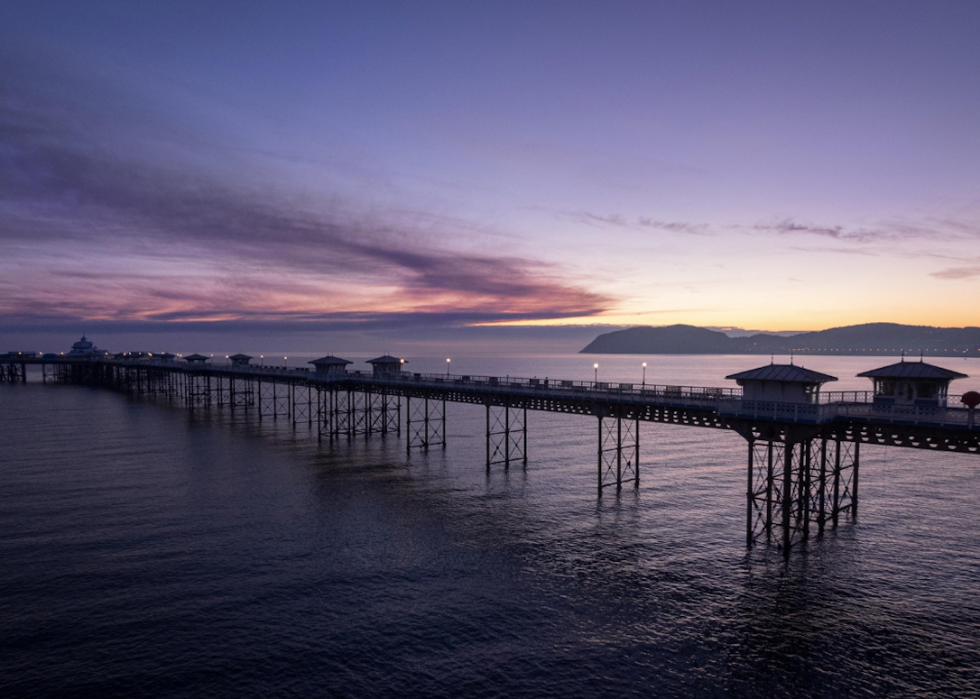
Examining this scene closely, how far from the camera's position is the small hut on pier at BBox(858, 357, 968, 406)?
31.8 metres

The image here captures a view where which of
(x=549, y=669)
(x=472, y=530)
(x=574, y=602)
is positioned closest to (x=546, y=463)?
(x=472, y=530)

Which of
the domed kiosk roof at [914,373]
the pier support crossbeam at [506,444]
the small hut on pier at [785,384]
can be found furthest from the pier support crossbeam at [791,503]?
the pier support crossbeam at [506,444]

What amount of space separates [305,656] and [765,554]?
25503mm

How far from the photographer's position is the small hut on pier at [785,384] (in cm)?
3256

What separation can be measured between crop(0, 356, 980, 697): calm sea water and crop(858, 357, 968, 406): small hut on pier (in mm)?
8996

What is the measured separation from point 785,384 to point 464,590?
21.8m

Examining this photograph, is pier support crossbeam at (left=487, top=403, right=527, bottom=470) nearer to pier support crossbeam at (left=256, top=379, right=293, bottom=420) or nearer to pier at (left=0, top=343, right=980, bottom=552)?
pier at (left=0, top=343, right=980, bottom=552)

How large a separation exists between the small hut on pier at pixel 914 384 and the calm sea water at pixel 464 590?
9.00 meters

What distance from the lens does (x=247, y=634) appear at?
24203 millimetres

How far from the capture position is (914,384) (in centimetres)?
3241

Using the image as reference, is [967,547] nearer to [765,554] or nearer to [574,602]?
[765,554]

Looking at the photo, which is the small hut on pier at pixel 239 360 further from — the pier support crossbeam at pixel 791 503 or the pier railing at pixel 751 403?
the pier support crossbeam at pixel 791 503

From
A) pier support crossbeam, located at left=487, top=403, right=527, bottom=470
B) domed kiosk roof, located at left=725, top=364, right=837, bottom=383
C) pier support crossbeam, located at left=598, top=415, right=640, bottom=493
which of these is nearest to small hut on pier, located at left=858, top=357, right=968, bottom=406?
domed kiosk roof, located at left=725, top=364, right=837, bottom=383

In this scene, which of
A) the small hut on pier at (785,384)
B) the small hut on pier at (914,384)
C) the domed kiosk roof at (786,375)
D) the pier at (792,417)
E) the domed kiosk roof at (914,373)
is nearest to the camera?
the pier at (792,417)
